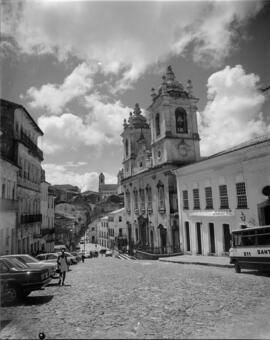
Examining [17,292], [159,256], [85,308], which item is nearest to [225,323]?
[85,308]

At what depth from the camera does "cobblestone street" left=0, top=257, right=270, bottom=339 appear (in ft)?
15.8

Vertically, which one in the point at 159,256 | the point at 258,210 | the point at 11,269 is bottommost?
the point at 159,256

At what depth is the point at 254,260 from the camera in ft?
38.4

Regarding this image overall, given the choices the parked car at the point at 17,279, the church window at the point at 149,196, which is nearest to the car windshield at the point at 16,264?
the parked car at the point at 17,279

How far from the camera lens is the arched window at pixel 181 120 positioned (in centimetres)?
2977

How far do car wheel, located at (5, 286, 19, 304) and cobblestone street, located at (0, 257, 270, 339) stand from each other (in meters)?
0.28

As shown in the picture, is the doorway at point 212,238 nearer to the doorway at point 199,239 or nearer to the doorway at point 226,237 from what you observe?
the doorway at point 226,237

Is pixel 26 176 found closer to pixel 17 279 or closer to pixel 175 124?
pixel 17 279

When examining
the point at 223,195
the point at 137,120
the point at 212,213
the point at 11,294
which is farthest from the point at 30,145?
the point at 137,120

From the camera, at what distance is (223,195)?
19391 millimetres

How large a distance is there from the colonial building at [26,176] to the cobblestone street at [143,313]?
37.0 ft

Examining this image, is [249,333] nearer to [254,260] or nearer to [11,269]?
[11,269]

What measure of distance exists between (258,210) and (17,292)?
13.5 m

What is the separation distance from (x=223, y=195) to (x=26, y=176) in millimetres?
14188
